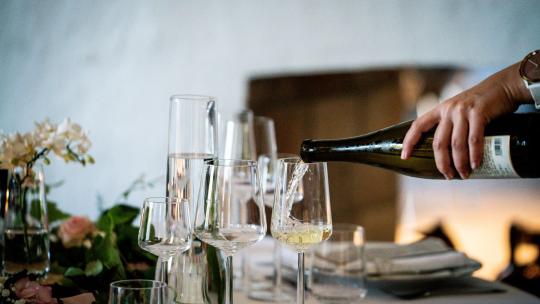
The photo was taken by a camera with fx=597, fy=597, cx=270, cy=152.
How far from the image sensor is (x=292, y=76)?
10.2 ft

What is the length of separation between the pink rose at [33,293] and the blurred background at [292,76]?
7.38 ft

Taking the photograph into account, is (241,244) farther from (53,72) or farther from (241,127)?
(53,72)

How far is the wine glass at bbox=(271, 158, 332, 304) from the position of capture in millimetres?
813

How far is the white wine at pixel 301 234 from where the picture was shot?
817 mm

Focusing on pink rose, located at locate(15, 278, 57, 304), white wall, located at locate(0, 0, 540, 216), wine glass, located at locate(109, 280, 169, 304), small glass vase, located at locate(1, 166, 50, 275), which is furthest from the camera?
white wall, located at locate(0, 0, 540, 216)

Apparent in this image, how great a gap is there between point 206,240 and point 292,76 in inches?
93.9

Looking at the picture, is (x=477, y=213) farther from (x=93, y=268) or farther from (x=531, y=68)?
(x=93, y=268)

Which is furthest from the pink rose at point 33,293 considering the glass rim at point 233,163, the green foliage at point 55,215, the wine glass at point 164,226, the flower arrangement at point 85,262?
the green foliage at point 55,215

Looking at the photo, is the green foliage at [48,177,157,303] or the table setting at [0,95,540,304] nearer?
the table setting at [0,95,540,304]

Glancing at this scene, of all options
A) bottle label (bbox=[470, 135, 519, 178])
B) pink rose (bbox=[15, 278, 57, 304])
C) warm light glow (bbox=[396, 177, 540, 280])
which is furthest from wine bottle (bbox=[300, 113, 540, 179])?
warm light glow (bbox=[396, 177, 540, 280])

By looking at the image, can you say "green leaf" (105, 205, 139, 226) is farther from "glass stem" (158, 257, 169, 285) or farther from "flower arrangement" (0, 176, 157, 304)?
"glass stem" (158, 257, 169, 285)

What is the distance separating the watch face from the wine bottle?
64 millimetres

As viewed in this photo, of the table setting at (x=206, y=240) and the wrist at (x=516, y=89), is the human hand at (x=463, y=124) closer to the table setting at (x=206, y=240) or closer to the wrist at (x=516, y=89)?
the wrist at (x=516, y=89)

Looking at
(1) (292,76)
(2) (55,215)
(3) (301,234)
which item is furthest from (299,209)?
(1) (292,76)
